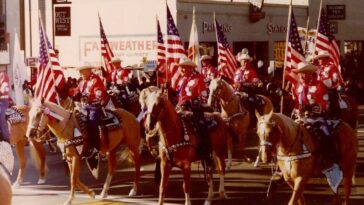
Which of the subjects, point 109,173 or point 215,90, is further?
point 215,90

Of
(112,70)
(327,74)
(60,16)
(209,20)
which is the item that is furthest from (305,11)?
(327,74)

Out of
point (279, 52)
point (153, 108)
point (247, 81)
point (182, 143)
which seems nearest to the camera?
point (153, 108)

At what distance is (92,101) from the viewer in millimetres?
15820

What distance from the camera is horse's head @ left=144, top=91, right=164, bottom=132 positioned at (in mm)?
12859

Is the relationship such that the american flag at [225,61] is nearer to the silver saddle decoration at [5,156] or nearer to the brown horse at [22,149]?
the brown horse at [22,149]

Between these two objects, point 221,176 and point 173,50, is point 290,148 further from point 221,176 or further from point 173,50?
point 173,50

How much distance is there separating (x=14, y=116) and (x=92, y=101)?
277cm

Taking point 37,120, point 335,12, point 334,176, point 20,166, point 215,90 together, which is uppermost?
point 335,12

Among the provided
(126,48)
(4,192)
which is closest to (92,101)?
(4,192)

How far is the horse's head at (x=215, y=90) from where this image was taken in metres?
16.4

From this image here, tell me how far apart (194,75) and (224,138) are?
4.97 ft

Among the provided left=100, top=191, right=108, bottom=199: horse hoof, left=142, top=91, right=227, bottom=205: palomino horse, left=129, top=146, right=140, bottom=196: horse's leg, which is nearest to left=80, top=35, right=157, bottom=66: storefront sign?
left=129, top=146, right=140, bottom=196: horse's leg

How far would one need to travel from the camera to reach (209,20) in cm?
4012

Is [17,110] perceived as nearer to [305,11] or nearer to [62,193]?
[62,193]
